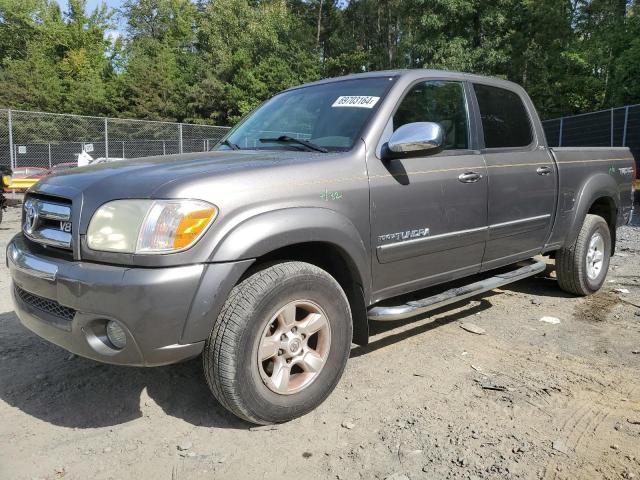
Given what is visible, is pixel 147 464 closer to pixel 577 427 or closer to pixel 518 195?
pixel 577 427

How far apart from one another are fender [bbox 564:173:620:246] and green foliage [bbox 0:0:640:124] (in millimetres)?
20790

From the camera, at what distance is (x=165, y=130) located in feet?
63.1

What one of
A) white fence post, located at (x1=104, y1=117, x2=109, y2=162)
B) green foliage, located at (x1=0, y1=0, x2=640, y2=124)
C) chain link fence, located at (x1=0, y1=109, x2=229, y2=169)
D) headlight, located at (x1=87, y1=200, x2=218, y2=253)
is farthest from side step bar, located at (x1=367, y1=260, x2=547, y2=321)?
green foliage, located at (x1=0, y1=0, x2=640, y2=124)

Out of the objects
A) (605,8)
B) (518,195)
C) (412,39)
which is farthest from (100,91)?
(518,195)

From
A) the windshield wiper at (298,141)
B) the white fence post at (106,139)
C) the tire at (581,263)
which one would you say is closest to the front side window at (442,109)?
the windshield wiper at (298,141)

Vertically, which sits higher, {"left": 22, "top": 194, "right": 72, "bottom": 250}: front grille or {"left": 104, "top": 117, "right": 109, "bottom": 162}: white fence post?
{"left": 104, "top": 117, "right": 109, "bottom": 162}: white fence post

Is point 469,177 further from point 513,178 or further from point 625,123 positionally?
point 625,123

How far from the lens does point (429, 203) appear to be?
3.32 m

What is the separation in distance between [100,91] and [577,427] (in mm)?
47088

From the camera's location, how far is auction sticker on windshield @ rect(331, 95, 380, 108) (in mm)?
3326

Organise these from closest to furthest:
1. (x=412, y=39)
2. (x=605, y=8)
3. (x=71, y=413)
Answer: (x=71, y=413) → (x=412, y=39) → (x=605, y=8)

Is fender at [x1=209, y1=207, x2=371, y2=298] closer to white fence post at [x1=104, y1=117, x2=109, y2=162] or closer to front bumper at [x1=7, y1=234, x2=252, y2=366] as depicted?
front bumper at [x1=7, y1=234, x2=252, y2=366]

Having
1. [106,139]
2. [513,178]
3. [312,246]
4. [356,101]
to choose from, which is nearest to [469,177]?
[513,178]

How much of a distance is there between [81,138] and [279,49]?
23027mm
